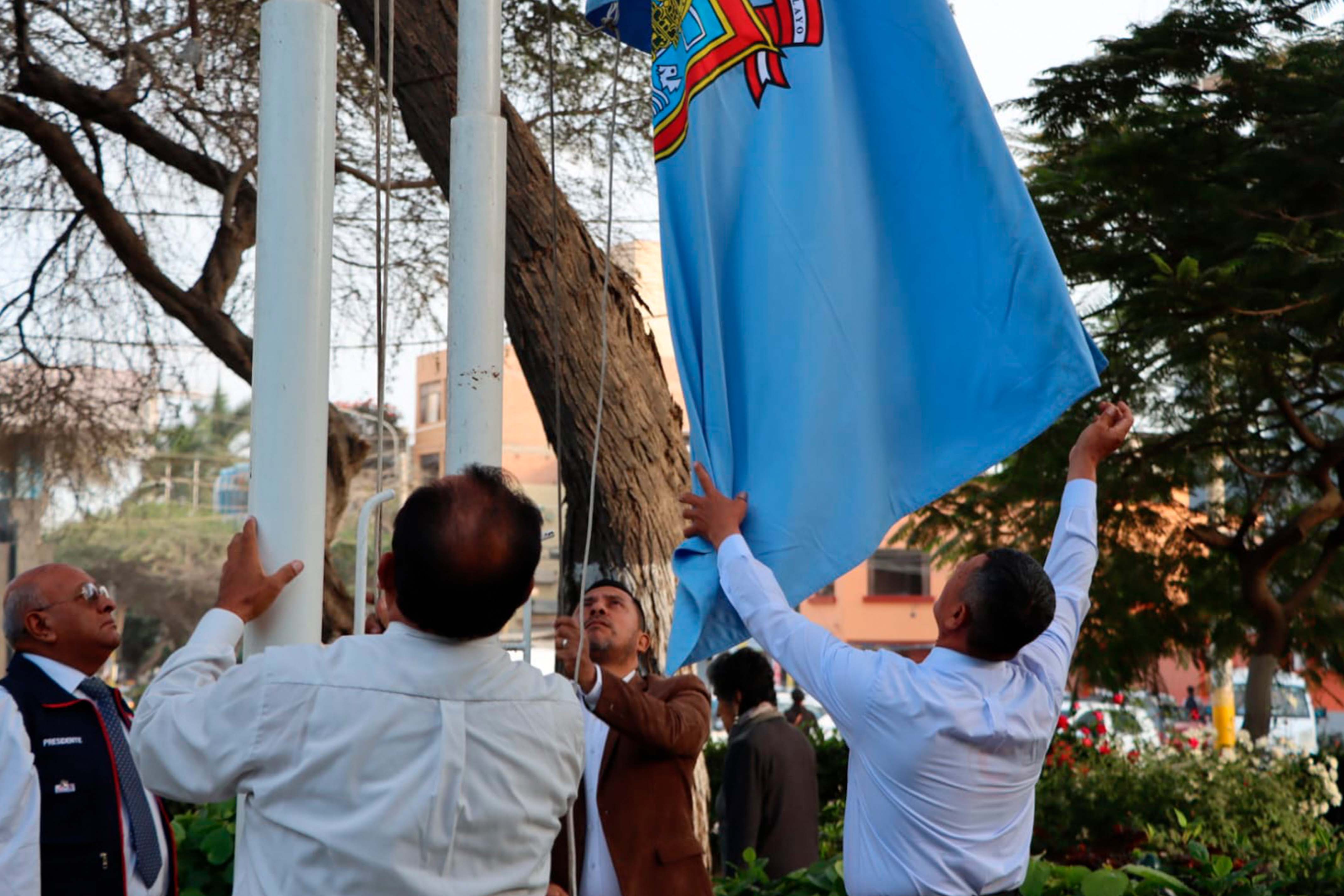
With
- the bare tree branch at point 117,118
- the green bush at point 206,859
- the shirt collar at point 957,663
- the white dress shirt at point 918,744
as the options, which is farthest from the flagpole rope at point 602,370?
the bare tree branch at point 117,118

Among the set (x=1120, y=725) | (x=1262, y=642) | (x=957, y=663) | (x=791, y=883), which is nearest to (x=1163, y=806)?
(x=1120, y=725)

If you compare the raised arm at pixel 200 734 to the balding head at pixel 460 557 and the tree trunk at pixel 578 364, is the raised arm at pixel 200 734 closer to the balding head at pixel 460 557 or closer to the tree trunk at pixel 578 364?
the balding head at pixel 460 557

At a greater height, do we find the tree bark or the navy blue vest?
the tree bark

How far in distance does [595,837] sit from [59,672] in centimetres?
157

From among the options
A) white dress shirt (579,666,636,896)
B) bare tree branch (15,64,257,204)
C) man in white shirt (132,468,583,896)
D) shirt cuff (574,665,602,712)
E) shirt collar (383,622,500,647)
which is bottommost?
white dress shirt (579,666,636,896)

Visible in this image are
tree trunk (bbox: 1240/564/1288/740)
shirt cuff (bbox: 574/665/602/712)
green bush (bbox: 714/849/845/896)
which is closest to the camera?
shirt cuff (bbox: 574/665/602/712)

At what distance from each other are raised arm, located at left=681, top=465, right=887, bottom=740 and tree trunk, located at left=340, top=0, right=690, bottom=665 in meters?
3.01

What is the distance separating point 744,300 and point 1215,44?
288 inches

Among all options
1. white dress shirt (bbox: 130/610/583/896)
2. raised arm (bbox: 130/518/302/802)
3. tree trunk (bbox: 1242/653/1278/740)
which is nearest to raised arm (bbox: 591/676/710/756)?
white dress shirt (bbox: 130/610/583/896)

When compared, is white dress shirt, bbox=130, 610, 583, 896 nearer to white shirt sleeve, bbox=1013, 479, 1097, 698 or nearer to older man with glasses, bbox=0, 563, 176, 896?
older man with glasses, bbox=0, 563, 176, 896

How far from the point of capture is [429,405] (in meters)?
52.4

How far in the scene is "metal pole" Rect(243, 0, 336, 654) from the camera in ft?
9.52

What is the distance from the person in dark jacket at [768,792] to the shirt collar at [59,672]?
9.28ft

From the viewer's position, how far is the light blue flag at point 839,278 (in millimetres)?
3469
